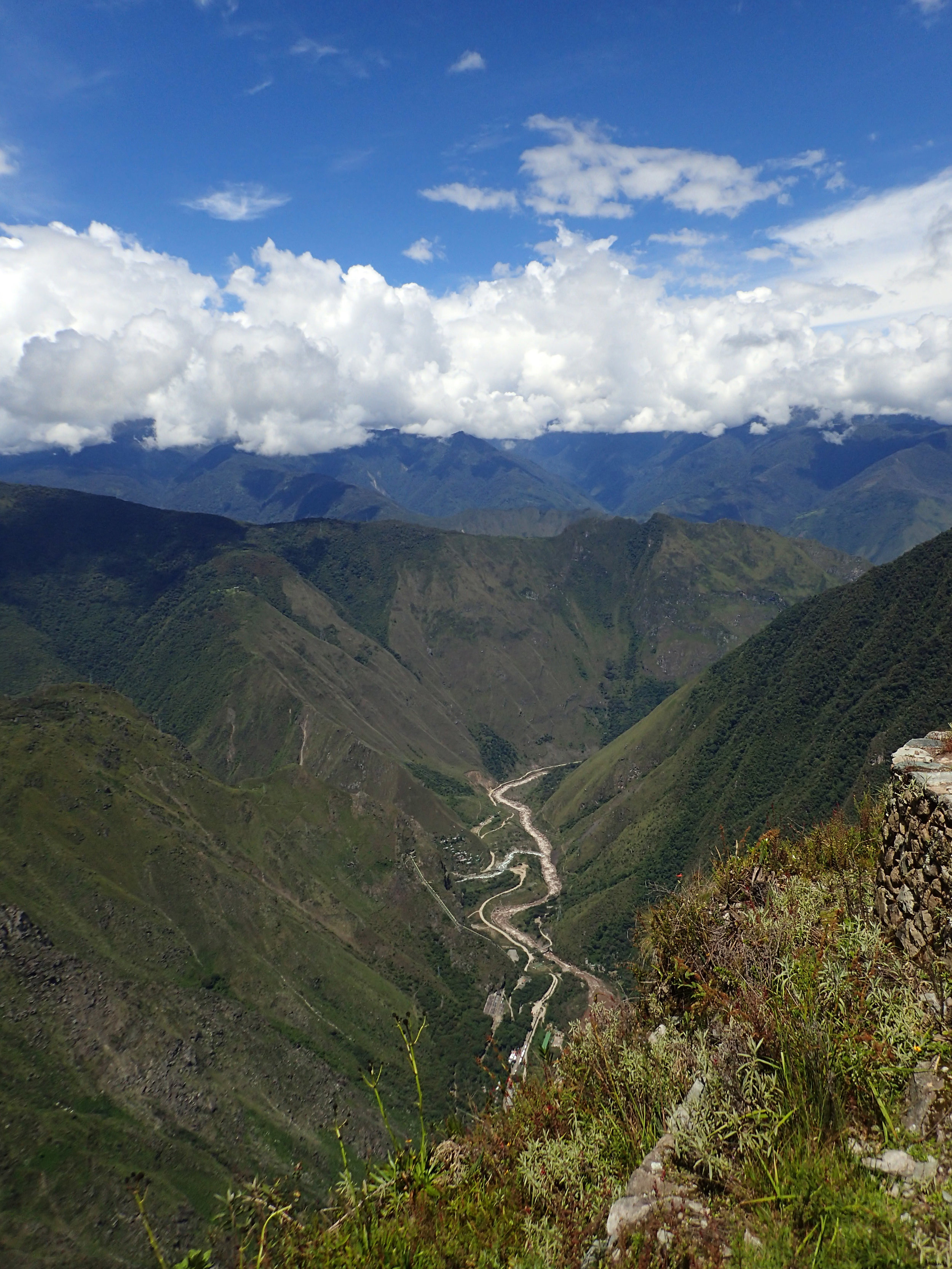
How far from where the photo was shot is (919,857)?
11047 millimetres

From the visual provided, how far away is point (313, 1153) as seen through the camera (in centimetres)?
7431

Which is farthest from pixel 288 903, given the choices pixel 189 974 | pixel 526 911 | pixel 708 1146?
pixel 708 1146

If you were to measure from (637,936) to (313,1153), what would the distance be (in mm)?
81661

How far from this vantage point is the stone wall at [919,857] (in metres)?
10.5

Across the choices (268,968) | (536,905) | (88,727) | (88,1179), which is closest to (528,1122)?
(88,1179)

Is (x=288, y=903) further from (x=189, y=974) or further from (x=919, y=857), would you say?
(x=919, y=857)

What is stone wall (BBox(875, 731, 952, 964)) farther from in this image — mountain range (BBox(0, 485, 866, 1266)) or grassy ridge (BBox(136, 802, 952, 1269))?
mountain range (BBox(0, 485, 866, 1266))

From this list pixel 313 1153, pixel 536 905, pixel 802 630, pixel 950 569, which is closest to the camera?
pixel 313 1153

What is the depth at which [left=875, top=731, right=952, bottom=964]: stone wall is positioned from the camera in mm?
10492

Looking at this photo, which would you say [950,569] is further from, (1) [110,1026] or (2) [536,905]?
(1) [110,1026]

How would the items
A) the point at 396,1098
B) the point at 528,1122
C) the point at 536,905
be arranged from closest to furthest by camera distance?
the point at 528,1122 → the point at 396,1098 → the point at 536,905

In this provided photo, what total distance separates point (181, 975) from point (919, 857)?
93524mm

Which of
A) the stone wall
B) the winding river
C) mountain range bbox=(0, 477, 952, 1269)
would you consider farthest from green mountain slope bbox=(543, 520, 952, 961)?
the stone wall

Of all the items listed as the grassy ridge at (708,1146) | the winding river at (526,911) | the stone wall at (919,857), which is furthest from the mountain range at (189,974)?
the stone wall at (919,857)
